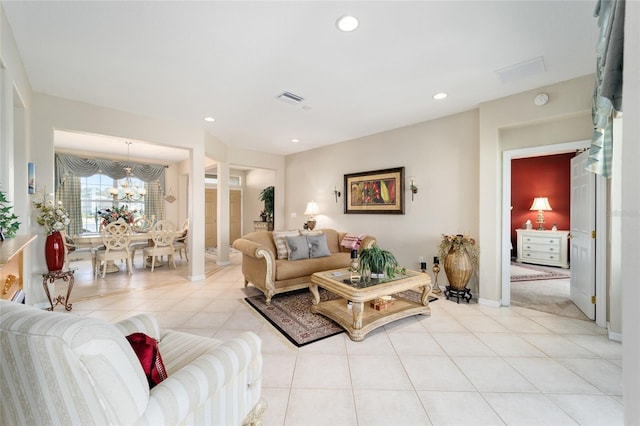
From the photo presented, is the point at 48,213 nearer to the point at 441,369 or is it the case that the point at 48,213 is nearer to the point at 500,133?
the point at 441,369

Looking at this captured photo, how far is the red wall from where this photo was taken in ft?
18.7

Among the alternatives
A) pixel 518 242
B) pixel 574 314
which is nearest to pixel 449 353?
pixel 574 314

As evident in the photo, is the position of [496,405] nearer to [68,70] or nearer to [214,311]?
[214,311]

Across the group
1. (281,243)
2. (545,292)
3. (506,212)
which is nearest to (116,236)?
(281,243)

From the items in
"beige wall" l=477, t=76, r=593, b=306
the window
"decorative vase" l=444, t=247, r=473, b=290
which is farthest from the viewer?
the window

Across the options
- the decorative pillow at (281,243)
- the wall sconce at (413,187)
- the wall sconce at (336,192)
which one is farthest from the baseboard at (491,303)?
the wall sconce at (336,192)

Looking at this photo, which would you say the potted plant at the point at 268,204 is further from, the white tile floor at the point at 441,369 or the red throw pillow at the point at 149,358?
the red throw pillow at the point at 149,358

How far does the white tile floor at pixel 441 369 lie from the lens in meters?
1.60

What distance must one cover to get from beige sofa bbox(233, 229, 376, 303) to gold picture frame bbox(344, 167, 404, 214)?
832 millimetres

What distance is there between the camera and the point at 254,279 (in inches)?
146

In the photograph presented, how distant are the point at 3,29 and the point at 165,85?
3.87ft

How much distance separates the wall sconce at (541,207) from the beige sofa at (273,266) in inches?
175

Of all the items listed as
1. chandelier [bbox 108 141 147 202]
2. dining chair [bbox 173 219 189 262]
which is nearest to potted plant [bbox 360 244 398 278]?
dining chair [bbox 173 219 189 262]

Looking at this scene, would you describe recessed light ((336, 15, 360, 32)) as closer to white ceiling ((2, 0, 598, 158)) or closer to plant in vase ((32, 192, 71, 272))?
A: white ceiling ((2, 0, 598, 158))
